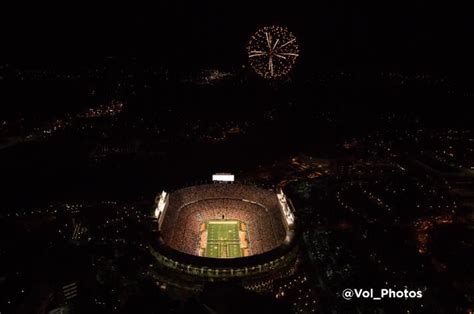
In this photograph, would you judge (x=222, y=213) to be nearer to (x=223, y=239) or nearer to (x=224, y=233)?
(x=224, y=233)

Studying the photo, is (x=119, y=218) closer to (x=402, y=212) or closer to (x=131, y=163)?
(x=131, y=163)

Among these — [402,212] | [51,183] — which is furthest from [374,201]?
[51,183]

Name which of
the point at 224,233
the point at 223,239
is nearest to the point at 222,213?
the point at 224,233

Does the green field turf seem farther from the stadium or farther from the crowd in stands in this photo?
the crowd in stands

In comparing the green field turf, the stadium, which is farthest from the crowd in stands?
the green field turf

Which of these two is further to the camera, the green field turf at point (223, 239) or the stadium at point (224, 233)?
the green field turf at point (223, 239)

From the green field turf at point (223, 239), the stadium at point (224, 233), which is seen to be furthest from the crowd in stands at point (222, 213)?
the green field turf at point (223, 239)

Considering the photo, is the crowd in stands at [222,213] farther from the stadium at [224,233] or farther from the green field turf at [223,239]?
the green field turf at [223,239]
